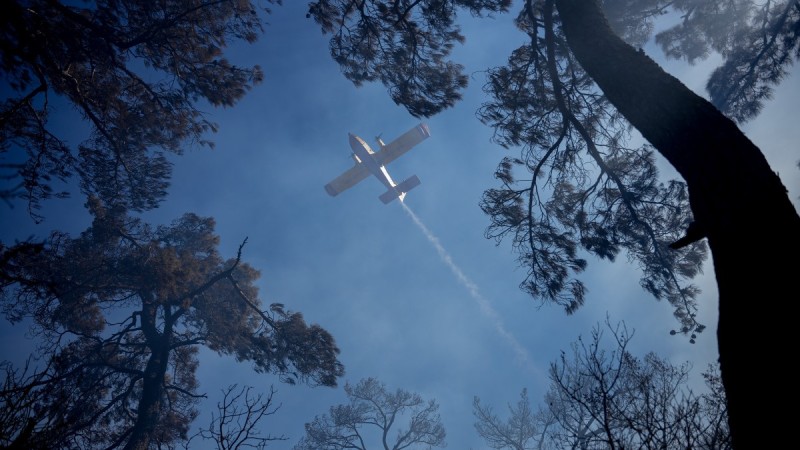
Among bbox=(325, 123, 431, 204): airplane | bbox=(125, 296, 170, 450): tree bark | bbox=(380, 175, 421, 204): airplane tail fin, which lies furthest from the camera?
bbox=(380, 175, 421, 204): airplane tail fin

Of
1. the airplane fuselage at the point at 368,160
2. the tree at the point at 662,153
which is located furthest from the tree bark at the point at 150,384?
the airplane fuselage at the point at 368,160

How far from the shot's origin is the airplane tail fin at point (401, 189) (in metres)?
25.0

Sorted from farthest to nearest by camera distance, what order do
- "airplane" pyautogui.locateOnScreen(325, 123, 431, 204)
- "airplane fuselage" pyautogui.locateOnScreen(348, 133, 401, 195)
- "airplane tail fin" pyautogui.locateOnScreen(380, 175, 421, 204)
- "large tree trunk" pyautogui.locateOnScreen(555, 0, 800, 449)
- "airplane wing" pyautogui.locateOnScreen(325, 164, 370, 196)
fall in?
"airplane tail fin" pyautogui.locateOnScreen(380, 175, 421, 204), "airplane wing" pyautogui.locateOnScreen(325, 164, 370, 196), "airplane" pyautogui.locateOnScreen(325, 123, 431, 204), "airplane fuselage" pyautogui.locateOnScreen(348, 133, 401, 195), "large tree trunk" pyautogui.locateOnScreen(555, 0, 800, 449)

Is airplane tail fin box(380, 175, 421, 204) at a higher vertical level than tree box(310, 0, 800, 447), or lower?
higher

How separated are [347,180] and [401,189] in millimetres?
3536

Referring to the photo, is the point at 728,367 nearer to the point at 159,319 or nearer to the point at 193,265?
the point at 193,265

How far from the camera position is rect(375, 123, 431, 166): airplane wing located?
74.1 feet

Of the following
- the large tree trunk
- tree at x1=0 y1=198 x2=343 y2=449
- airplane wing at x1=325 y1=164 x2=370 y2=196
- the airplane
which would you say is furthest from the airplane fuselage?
the large tree trunk

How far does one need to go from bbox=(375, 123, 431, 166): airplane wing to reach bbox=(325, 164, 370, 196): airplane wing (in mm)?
1426

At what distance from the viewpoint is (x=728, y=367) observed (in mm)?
1811

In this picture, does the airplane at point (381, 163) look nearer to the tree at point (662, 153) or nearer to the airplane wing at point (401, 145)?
the airplane wing at point (401, 145)

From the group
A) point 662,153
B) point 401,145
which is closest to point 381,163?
point 401,145

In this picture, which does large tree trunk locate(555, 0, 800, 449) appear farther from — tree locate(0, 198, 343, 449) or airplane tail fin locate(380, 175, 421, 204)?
airplane tail fin locate(380, 175, 421, 204)

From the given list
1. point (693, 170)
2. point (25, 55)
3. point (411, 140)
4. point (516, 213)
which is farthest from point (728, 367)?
point (411, 140)
